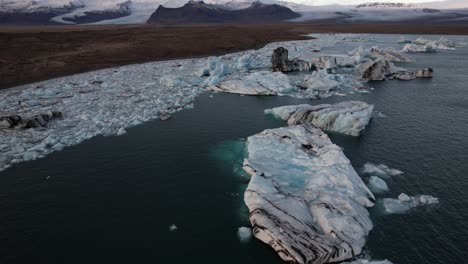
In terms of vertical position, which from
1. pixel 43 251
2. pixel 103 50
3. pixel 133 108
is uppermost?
pixel 103 50

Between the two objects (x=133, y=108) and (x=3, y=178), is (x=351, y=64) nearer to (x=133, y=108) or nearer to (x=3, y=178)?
(x=133, y=108)

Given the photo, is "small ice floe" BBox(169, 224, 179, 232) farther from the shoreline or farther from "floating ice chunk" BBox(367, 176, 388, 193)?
the shoreline

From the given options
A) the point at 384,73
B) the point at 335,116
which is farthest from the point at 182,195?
the point at 384,73

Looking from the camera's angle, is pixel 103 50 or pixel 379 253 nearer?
pixel 379 253

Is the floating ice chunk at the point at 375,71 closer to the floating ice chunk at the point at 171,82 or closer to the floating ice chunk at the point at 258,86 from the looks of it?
the floating ice chunk at the point at 258,86

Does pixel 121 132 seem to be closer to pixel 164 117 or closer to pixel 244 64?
pixel 164 117

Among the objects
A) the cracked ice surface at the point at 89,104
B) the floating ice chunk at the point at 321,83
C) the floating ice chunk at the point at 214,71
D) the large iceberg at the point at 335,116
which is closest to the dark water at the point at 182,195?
the large iceberg at the point at 335,116

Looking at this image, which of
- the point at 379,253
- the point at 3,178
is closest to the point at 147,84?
the point at 3,178

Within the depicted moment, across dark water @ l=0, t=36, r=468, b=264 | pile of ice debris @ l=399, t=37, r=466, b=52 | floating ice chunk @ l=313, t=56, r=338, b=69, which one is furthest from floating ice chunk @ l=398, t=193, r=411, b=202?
pile of ice debris @ l=399, t=37, r=466, b=52
